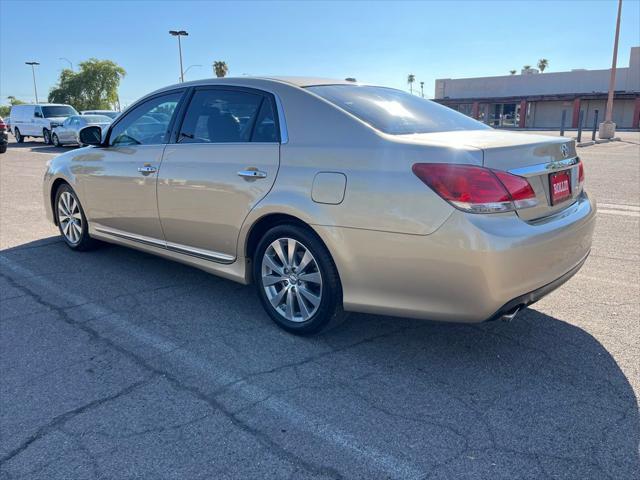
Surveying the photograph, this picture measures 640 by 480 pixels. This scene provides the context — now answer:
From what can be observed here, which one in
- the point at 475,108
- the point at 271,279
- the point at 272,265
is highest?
the point at 475,108

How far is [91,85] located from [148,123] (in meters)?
76.5

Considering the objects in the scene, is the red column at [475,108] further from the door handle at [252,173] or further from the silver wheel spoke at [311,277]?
the silver wheel spoke at [311,277]

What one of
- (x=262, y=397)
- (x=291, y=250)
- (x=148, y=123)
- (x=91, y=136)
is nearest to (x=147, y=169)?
(x=148, y=123)

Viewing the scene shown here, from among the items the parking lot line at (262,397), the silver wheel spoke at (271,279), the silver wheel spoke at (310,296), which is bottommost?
the parking lot line at (262,397)

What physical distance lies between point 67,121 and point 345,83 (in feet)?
76.2

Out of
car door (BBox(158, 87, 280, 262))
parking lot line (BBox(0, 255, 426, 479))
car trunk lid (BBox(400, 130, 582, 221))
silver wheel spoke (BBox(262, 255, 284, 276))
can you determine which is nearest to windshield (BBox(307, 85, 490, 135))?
car trunk lid (BBox(400, 130, 582, 221))

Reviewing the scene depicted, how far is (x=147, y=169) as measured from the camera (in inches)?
177

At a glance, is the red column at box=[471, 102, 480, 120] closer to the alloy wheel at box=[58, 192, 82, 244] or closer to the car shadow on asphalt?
the alloy wheel at box=[58, 192, 82, 244]

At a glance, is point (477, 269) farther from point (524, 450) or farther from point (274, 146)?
point (274, 146)

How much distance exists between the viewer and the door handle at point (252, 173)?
3.63 m

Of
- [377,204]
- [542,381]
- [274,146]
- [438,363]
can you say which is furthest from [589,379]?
[274,146]

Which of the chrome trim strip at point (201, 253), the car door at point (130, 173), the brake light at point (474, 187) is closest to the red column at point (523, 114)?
the car door at point (130, 173)

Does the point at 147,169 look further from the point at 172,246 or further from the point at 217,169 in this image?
the point at 217,169

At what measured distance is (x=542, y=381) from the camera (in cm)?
306
